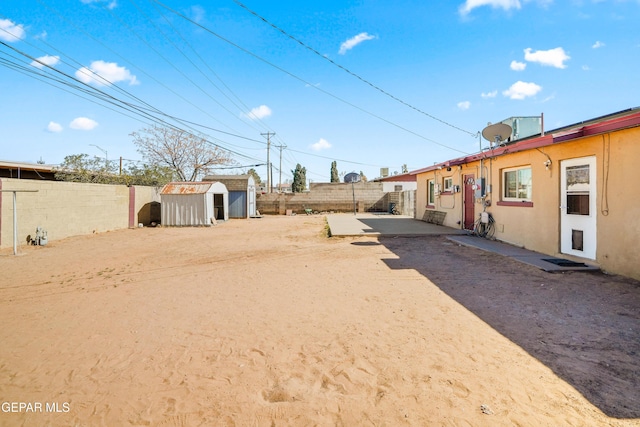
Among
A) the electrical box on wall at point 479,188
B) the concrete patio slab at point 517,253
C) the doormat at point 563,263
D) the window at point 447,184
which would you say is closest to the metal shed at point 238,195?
the window at point 447,184

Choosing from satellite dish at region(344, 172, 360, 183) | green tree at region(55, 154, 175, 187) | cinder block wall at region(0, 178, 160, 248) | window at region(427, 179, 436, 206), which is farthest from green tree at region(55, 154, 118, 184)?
satellite dish at region(344, 172, 360, 183)

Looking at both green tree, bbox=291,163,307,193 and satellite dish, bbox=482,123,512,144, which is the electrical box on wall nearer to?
satellite dish, bbox=482,123,512,144

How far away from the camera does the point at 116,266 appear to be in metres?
7.29

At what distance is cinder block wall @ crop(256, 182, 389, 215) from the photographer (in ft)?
86.5

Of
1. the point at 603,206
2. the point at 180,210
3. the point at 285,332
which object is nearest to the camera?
the point at 285,332

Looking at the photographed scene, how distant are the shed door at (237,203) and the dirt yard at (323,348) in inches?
649

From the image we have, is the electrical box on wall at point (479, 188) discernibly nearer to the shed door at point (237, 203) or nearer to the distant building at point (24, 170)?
the shed door at point (237, 203)

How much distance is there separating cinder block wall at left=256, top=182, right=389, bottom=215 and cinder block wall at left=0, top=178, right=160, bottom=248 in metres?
11.2

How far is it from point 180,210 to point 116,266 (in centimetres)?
1058

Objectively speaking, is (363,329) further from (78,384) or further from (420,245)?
(420,245)

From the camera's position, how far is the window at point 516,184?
27.3 ft

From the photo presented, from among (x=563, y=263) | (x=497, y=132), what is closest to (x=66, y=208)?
(x=497, y=132)

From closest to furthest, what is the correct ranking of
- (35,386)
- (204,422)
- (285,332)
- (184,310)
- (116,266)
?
(204,422) < (35,386) < (285,332) < (184,310) < (116,266)

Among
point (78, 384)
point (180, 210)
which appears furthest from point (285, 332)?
point (180, 210)
